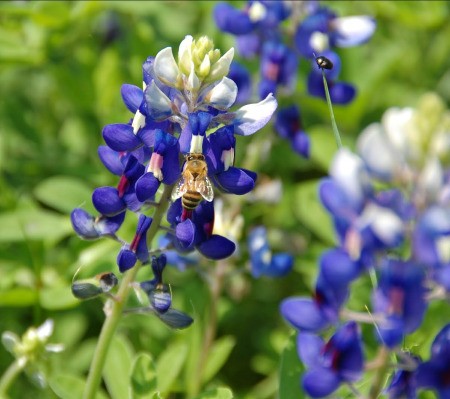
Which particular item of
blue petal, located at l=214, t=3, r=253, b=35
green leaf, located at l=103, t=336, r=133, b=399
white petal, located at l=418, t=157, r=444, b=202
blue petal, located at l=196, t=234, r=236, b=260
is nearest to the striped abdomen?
blue petal, located at l=196, t=234, r=236, b=260

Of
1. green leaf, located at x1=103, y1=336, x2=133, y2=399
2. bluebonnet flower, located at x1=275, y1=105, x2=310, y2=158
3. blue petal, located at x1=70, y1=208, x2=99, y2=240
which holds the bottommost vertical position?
green leaf, located at x1=103, y1=336, x2=133, y2=399

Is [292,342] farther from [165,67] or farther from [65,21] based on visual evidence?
[65,21]

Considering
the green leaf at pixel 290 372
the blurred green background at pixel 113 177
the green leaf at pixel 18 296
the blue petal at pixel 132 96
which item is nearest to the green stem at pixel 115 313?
the blue petal at pixel 132 96

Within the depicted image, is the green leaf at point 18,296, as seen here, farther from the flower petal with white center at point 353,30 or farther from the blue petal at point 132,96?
the flower petal with white center at point 353,30

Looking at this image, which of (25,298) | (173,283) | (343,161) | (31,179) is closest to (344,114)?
(173,283)

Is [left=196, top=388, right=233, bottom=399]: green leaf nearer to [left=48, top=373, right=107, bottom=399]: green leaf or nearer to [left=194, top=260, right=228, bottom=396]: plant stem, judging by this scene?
[left=48, top=373, right=107, bottom=399]: green leaf

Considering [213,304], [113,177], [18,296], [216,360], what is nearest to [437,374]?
[216,360]

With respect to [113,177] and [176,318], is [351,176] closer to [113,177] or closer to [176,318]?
[176,318]
